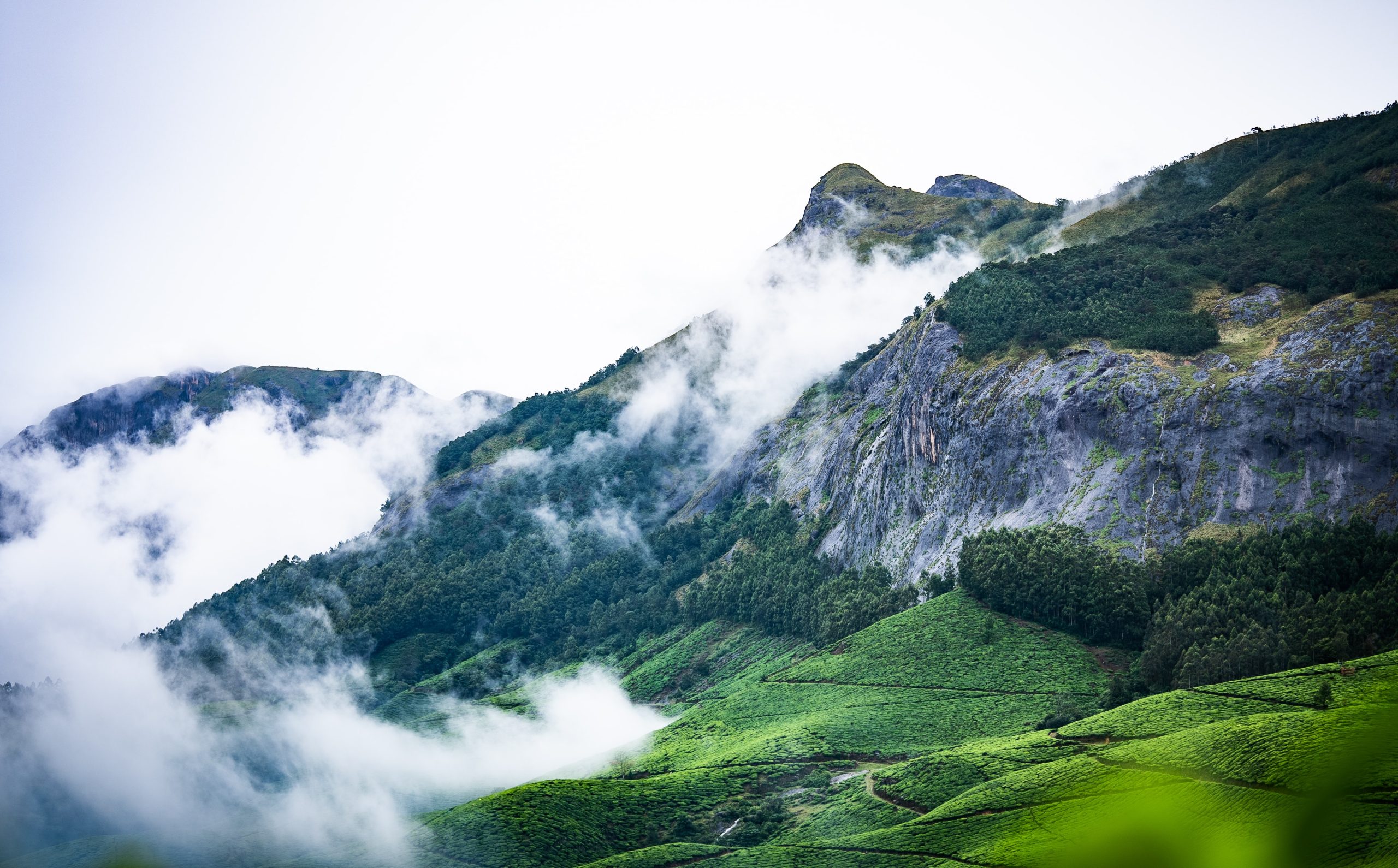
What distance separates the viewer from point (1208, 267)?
172m

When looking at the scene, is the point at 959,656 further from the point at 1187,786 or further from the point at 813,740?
the point at 1187,786

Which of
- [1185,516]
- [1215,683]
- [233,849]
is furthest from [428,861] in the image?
[1185,516]

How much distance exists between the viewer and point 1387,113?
7721 inches

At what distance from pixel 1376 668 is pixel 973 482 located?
3407 inches

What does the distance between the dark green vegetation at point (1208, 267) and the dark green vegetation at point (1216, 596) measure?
45.3 m

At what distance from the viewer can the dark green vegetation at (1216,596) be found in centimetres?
9544

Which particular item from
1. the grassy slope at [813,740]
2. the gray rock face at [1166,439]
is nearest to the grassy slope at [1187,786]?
the grassy slope at [813,740]

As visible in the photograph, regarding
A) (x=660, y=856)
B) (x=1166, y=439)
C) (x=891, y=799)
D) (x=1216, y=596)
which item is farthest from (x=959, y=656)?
(x=660, y=856)

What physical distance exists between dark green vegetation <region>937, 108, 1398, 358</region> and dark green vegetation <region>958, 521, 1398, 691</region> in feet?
149

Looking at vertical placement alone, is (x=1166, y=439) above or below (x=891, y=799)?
above

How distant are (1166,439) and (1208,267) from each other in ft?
181

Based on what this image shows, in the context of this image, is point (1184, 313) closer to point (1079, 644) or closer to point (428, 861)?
point (1079, 644)

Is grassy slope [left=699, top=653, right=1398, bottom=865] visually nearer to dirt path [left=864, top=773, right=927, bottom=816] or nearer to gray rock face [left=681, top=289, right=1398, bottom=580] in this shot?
dirt path [left=864, top=773, right=927, bottom=816]

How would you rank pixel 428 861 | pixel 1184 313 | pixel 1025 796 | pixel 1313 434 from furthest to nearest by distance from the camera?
pixel 1184 313 → pixel 1313 434 → pixel 428 861 → pixel 1025 796
